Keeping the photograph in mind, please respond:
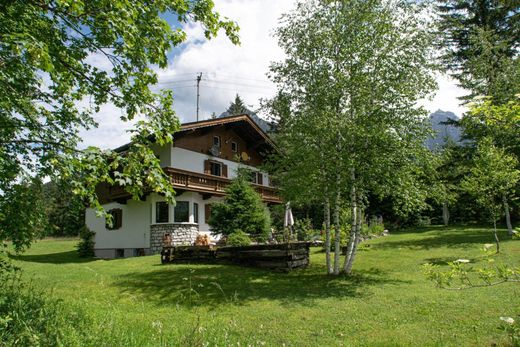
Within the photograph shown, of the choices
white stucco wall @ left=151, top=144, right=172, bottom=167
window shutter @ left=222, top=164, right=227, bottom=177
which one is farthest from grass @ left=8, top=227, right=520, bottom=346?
window shutter @ left=222, top=164, right=227, bottom=177

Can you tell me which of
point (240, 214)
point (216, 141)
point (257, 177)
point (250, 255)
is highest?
point (216, 141)

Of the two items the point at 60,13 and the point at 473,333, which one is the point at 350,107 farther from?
the point at 60,13

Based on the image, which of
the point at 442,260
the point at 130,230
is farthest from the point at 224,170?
the point at 442,260

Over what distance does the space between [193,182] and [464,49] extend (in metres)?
22.0

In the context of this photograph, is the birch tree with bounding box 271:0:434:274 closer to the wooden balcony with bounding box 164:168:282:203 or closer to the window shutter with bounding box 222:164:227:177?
the wooden balcony with bounding box 164:168:282:203

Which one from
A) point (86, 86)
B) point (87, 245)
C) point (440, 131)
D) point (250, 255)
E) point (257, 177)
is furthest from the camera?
point (257, 177)

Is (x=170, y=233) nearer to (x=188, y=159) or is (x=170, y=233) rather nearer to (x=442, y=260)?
(x=188, y=159)

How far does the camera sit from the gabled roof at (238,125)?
22.7 meters

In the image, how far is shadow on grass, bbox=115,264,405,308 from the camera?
9070mm

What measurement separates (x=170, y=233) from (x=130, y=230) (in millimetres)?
3606

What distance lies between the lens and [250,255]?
13.9 meters

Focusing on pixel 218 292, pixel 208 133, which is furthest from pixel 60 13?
pixel 208 133

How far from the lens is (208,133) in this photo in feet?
82.9

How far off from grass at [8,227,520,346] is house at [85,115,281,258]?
7569 mm
